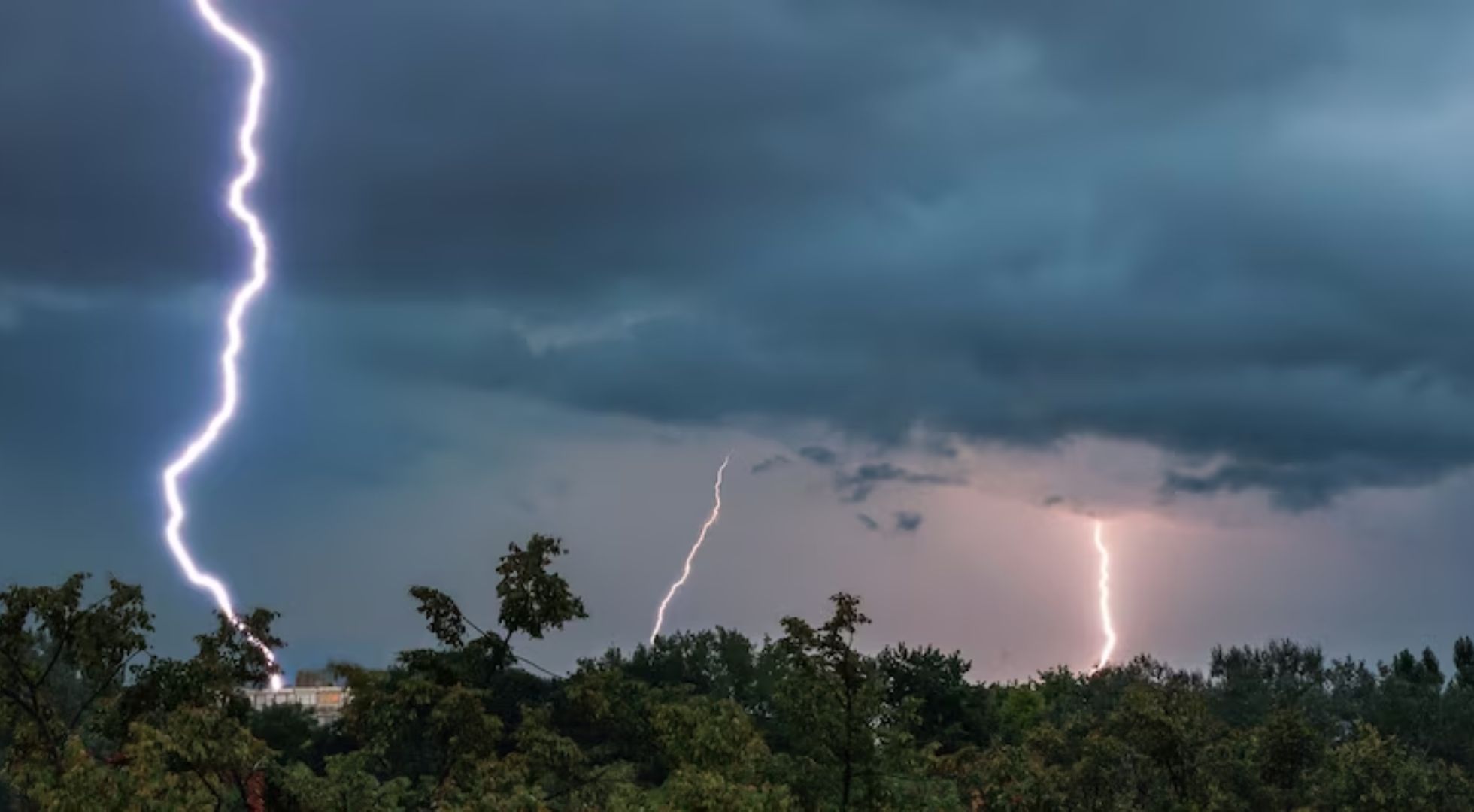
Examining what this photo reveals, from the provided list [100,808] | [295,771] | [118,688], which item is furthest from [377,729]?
[100,808]

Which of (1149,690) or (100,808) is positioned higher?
(1149,690)

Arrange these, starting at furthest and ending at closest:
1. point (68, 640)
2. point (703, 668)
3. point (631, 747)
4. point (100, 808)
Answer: point (703, 668) < point (631, 747) < point (68, 640) < point (100, 808)

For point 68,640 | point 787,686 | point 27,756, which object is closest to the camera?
point 787,686

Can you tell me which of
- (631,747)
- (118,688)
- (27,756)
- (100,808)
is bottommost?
(100,808)

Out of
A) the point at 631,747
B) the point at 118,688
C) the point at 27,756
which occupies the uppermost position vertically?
the point at 631,747

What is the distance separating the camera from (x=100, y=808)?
1734 cm

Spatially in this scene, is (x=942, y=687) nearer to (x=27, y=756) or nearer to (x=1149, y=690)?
(x=1149, y=690)

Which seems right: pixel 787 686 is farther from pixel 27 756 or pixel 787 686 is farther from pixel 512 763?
pixel 27 756

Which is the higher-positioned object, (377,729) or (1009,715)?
(1009,715)

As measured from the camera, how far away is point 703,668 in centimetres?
8356

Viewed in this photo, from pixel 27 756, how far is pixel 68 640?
2058mm

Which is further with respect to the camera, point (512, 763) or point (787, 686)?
point (512, 763)

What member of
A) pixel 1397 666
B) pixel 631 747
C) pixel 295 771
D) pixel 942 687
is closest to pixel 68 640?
pixel 295 771

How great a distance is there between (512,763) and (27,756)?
23.0ft
